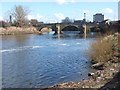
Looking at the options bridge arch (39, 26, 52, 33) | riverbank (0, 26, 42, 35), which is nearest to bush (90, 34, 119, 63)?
riverbank (0, 26, 42, 35)

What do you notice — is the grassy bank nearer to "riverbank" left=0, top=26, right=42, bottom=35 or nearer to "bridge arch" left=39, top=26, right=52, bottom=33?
"riverbank" left=0, top=26, right=42, bottom=35

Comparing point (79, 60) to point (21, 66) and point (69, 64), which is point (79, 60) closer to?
point (69, 64)

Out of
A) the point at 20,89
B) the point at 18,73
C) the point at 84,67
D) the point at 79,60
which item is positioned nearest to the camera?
the point at 20,89

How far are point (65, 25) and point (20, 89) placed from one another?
Answer: 72.1m

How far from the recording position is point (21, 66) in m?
25.5

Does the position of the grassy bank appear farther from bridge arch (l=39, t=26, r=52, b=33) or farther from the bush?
the bush

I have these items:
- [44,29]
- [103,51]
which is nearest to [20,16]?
[44,29]

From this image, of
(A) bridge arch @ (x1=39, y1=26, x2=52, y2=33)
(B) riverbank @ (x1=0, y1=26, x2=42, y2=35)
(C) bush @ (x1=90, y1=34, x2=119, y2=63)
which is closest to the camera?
(C) bush @ (x1=90, y1=34, x2=119, y2=63)

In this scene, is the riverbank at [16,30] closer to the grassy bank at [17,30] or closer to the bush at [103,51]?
the grassy bank at [17,30]

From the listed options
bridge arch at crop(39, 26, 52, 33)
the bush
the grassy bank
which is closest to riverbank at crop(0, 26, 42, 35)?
the grassy bank

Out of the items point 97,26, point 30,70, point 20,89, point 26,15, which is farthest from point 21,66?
point 26,15

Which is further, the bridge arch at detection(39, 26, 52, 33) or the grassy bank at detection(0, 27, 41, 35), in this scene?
the bridge arch at detection(39, 26, 52, 33)

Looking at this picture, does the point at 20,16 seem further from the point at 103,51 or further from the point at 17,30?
the point at 103,51

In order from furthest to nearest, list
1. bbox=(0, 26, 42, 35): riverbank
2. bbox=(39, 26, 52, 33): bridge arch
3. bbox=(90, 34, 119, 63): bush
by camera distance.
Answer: bbox=(39, 26, 52, 33): bridge arch < bbox=(0, 26, 42, 35): riverbank < bbox=(90, 34, 119, 63): bush
